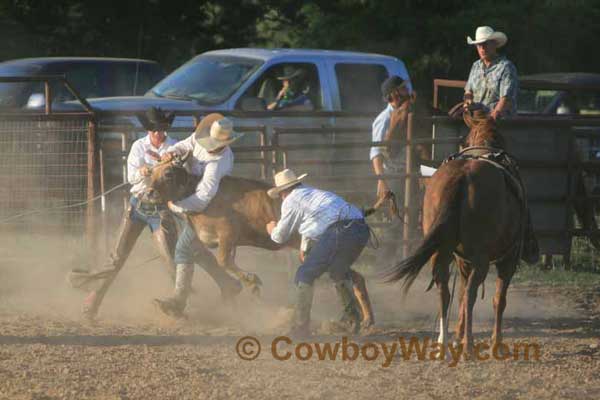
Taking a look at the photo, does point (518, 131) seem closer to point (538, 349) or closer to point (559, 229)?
point (559, 229)

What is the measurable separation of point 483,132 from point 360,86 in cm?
584

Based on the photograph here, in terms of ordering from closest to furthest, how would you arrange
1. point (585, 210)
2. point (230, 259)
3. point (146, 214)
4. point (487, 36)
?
point (230, 259)
point (146, 214)
point (487, 36)
point (585, 210)

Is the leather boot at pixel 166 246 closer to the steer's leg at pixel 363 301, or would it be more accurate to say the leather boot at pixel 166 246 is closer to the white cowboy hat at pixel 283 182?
the white cowboy hat at pixel 283 182

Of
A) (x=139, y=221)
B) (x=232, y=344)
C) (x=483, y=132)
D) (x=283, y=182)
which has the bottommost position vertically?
(x=232, y=344)

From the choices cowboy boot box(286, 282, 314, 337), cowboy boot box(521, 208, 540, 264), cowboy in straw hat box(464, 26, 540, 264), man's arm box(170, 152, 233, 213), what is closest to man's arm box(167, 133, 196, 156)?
man's arm box(170, 152, 233, 213)

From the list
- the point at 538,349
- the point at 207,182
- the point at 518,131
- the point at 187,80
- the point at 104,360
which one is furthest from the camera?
the point at 187,80

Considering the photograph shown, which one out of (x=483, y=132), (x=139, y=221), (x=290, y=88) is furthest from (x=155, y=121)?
(x=290, y=88)

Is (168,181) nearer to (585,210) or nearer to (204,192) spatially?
(204,192)

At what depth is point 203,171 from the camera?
29.6 ft

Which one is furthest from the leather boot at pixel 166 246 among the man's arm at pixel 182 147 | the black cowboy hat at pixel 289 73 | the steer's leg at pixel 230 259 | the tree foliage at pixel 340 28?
the tree foliage at pixel 340 28

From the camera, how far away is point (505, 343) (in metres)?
8.36

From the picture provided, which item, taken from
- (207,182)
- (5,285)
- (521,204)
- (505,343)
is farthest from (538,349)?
(5,285)

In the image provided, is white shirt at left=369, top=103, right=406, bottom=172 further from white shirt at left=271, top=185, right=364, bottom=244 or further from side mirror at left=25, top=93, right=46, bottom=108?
side mirror at left=25, top=93, right=46, bottom=108

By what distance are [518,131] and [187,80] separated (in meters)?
4.45
